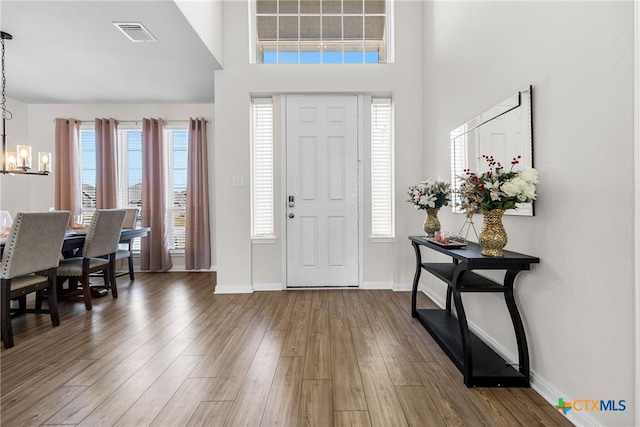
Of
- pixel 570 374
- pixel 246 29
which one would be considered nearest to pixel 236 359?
pixel 570 374

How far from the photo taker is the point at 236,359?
210 cm

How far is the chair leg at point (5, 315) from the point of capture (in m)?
2.27

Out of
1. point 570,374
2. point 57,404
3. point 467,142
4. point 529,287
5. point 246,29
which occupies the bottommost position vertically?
point 57,404

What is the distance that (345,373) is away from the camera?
191 cm

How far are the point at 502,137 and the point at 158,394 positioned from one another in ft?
8.53

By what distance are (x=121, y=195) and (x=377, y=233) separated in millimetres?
4034

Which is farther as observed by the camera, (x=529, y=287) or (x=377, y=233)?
(x=377, y=233)

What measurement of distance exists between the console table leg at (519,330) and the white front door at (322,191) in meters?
2.09

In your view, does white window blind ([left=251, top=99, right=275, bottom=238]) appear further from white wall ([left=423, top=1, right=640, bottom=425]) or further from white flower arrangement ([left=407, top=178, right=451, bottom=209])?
white wall ([left=423, top=1, right=640, bottom=425])

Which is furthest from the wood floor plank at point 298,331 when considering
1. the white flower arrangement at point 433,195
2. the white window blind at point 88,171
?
the white window blind at point 88,171

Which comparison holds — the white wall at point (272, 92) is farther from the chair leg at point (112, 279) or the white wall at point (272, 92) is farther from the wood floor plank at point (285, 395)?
the wood floor plank at point (285, 395)

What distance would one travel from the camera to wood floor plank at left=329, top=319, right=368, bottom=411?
1634 millimetres

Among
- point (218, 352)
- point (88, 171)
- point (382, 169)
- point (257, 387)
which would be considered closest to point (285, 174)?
point (382, 169)

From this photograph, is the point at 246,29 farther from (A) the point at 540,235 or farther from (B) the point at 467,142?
(A) the point at 540,235
